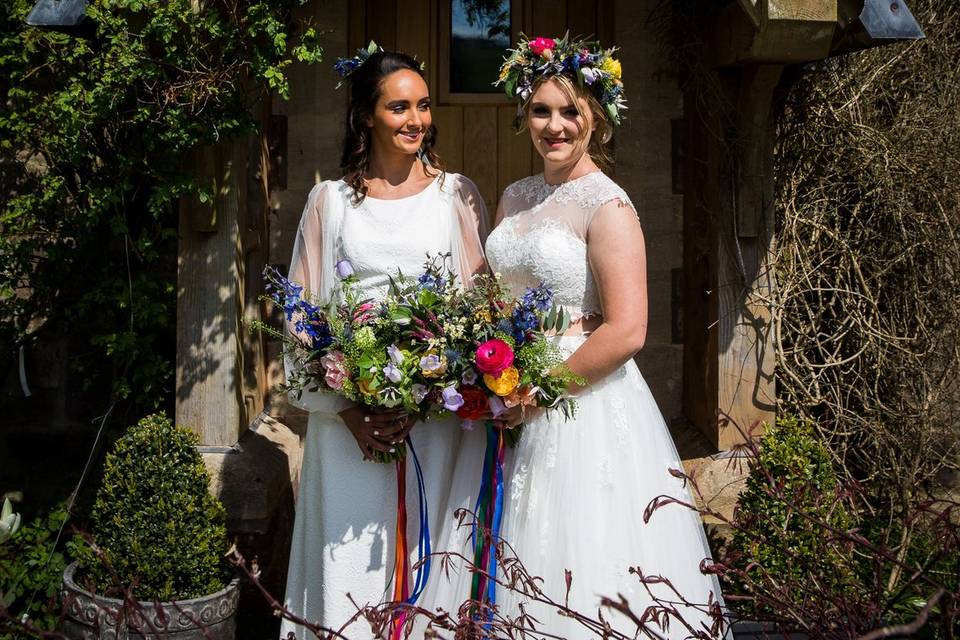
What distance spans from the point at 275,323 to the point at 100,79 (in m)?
1.36

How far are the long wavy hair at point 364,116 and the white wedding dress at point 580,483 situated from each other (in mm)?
492

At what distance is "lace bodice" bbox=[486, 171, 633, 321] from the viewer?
278 centimetres

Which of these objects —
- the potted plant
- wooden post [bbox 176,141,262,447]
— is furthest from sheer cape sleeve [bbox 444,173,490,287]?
the potted plant

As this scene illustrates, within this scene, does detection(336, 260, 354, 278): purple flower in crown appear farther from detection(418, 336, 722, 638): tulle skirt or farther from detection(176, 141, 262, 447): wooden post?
detection(176, 141, 262, 447): wooden post

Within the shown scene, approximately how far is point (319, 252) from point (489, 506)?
3.38ft

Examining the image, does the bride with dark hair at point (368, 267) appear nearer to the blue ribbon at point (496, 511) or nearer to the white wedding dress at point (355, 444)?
the white wedding dress at point (355, 444)

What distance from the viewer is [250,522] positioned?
3.79 metres

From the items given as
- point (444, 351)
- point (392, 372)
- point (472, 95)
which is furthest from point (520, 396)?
point (472, 95)

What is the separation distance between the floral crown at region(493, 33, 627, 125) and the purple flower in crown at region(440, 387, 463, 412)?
951mm

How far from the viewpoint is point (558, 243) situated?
110 inches

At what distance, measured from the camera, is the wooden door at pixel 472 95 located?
439 centimetres

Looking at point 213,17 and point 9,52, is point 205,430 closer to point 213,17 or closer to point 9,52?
point 213,17

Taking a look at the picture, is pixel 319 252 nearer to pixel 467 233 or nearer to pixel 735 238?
pixel 467 233

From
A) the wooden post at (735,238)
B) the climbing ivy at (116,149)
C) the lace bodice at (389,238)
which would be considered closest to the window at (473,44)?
the climbing ivy at (116,149)
